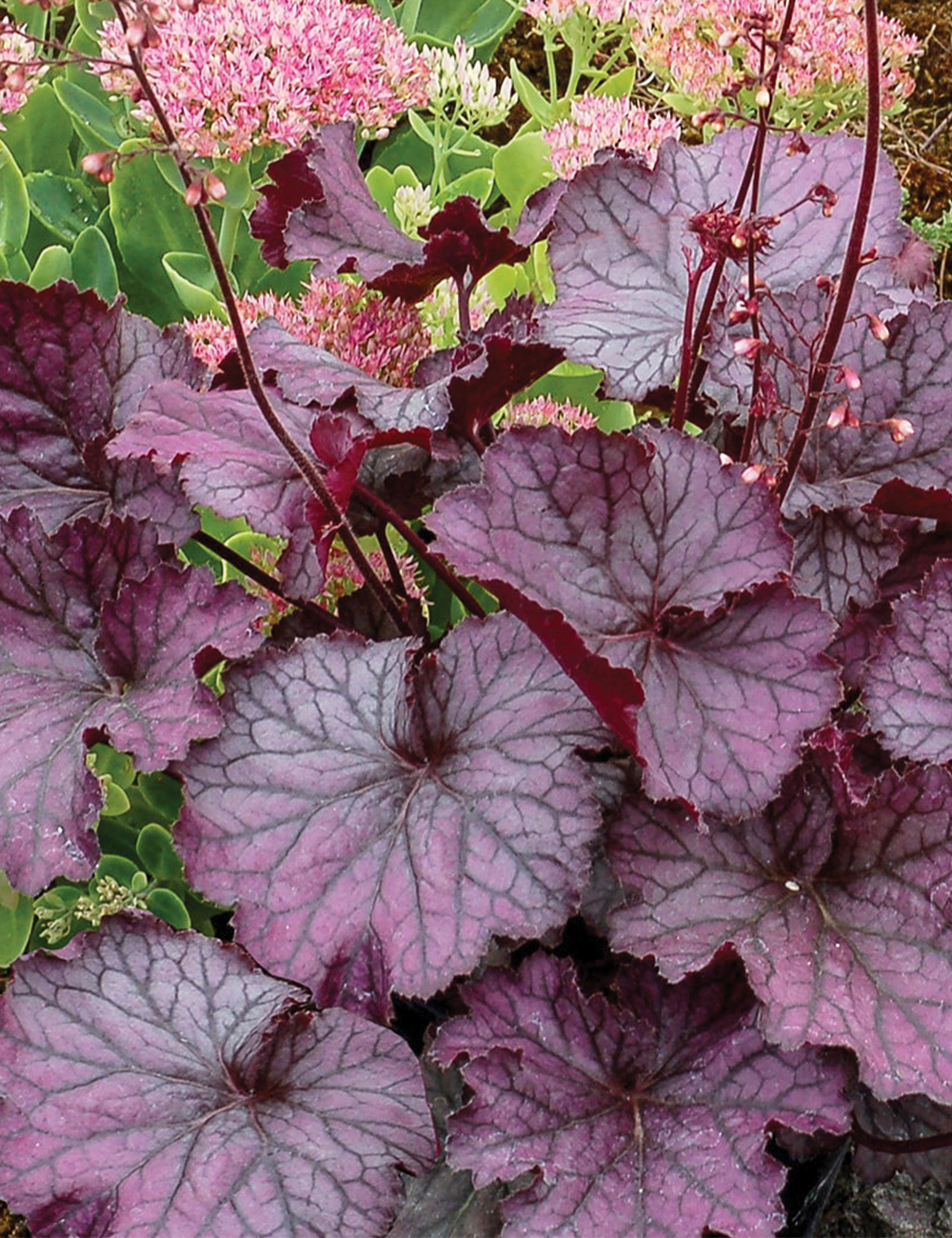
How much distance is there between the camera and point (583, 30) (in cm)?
150

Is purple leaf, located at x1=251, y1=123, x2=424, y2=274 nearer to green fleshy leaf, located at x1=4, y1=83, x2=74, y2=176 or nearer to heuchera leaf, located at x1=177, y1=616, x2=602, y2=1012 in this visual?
heuchera leaf, located at x1=177, y1=616, x2=602, y2=1012

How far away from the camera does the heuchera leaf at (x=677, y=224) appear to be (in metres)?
1.02

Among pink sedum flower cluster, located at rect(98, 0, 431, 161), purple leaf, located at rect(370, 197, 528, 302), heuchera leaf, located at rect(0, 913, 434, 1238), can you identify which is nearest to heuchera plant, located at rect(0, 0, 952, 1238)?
heuchera leaf, located at rect(0, 913, 434, 1238)

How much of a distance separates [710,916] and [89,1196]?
1.22ft

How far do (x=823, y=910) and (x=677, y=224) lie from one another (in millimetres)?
548

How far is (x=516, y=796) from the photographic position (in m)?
0.78

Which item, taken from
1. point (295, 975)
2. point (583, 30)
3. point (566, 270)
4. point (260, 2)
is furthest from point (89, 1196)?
point (583, 30)

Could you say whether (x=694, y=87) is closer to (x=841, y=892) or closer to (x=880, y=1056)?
(x=841, y=892)

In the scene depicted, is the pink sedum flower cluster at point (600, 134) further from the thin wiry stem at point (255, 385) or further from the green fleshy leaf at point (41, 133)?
the green fleshy leaf at point (41, 133)

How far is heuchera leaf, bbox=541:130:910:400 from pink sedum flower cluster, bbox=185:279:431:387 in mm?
133

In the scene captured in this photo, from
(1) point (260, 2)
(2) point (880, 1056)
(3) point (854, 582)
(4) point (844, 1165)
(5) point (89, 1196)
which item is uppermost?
(1) point (260, 2)

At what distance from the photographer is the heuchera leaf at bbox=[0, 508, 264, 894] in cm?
79

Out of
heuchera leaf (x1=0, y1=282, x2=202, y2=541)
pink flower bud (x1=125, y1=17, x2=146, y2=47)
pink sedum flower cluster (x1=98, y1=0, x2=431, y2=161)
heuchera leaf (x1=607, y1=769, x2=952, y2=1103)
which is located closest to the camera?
pink flower bud (x1=125, y1=17, x2=146, y2=47)

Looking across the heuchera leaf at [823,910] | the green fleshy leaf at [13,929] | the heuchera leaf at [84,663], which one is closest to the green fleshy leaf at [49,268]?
the heuchera leaf at [84,663]
